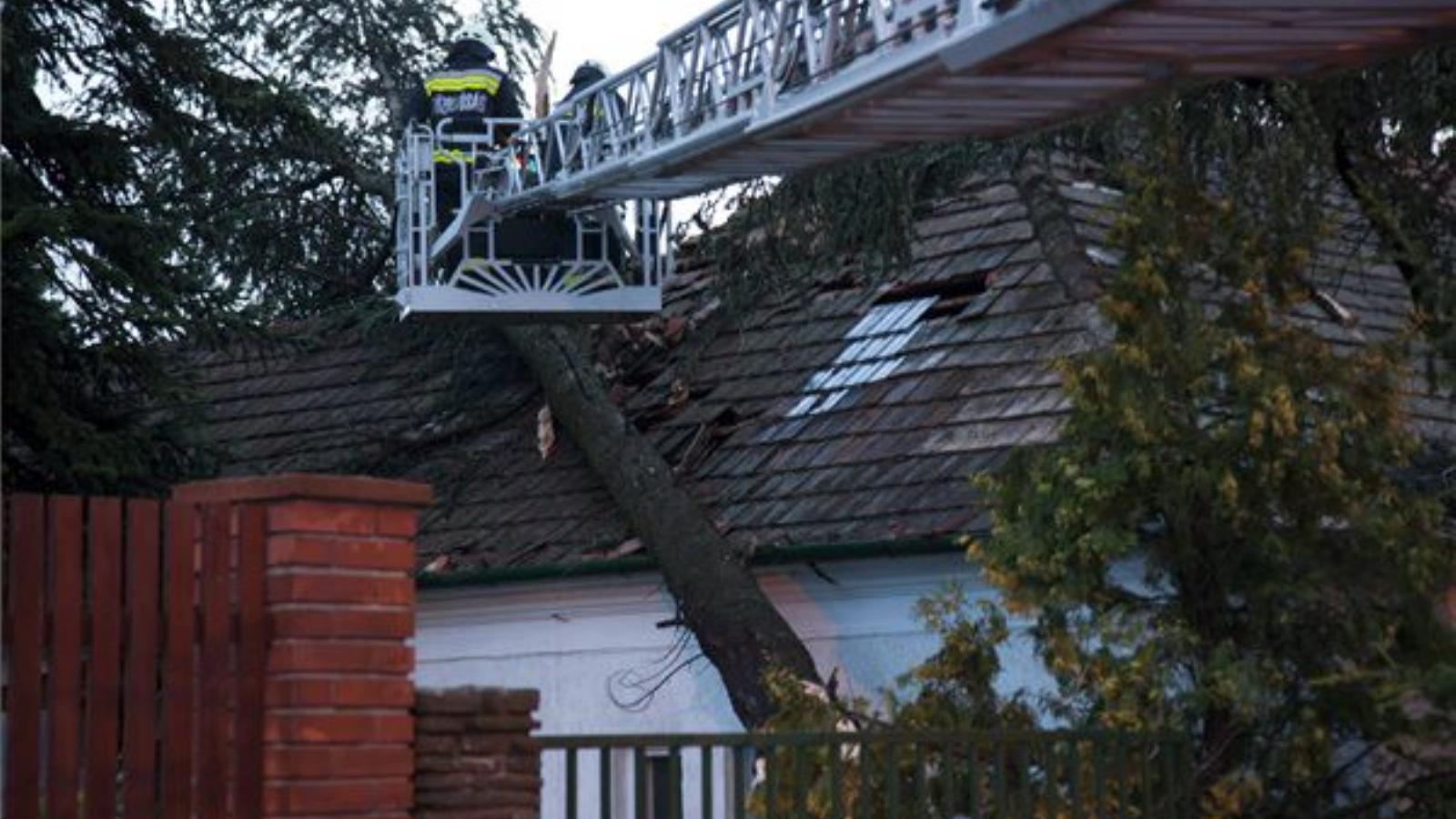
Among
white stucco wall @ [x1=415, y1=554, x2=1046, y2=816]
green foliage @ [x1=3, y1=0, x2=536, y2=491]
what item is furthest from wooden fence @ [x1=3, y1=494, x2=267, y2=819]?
white stucco wall @ [x1=415, y1=554, x2=1046, y2=816]

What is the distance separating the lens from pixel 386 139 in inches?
952

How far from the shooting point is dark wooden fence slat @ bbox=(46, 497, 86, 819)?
22.1 ft

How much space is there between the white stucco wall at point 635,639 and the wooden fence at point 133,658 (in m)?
8.76

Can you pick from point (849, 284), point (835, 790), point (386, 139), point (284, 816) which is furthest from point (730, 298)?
point (284, 816)

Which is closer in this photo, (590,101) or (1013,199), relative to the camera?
(590,101)

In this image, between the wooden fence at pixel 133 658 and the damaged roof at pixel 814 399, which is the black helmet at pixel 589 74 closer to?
the damaged roof at pixel 814 399

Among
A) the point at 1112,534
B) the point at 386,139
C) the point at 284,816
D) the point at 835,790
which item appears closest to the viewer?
the point at 284,816

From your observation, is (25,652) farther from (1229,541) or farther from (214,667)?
(1229,541)

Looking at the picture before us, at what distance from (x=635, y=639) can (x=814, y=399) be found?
1.90m

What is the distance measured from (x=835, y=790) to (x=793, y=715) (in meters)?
2.02

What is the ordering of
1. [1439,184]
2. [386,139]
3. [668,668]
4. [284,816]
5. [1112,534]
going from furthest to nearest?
1. [386,139]
2. [668,668]
3. [1439,184]
4. [1112,534]
5. [284,816]

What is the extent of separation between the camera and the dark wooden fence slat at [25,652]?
668 centimetres

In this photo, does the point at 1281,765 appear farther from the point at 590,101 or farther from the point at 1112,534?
the point at 590,101

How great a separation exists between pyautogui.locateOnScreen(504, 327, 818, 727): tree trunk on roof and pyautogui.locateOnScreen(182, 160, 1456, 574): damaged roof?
24 cm
